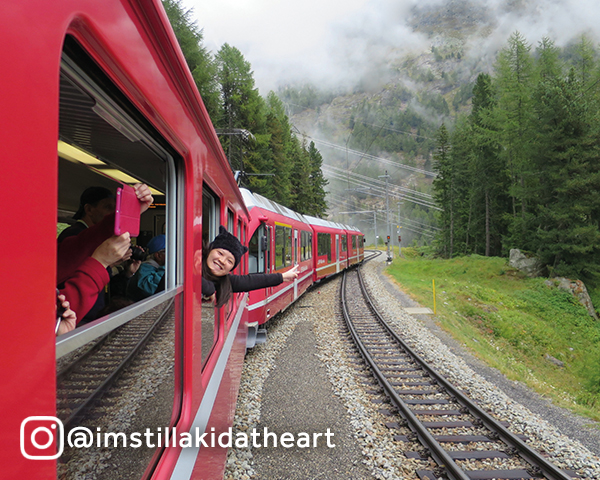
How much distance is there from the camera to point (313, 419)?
5.31m

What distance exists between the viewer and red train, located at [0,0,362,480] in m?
0.65

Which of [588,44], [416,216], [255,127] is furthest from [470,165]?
[416,216]

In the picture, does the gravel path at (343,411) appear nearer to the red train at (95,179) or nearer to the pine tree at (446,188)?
the red train at (95,179)

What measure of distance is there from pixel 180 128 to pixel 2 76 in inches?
45.0

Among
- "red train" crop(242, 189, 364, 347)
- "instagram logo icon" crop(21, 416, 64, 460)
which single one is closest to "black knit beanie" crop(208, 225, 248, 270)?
"instagram logo icon" crop(21, 416, 64, 460)

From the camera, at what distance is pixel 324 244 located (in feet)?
59.8

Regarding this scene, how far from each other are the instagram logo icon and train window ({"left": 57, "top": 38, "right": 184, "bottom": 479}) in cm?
10

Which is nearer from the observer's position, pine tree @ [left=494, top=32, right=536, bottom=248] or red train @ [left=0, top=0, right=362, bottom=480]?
red train @ [left=0, top=0, right=362, bottom=480]

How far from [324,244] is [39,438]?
57.7 ft

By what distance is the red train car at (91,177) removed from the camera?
65cm

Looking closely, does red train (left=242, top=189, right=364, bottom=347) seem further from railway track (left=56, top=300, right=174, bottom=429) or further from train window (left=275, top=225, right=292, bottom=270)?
railway track (left=56, top=300, right=174, bottom=429)

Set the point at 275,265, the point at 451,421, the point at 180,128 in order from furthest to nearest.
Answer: the point at 275,265
the point at 451,421
the point at 180,128

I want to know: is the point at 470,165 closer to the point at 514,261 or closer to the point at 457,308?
the point at 514,261

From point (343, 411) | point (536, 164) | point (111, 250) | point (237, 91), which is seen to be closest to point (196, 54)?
point (237, 91)
